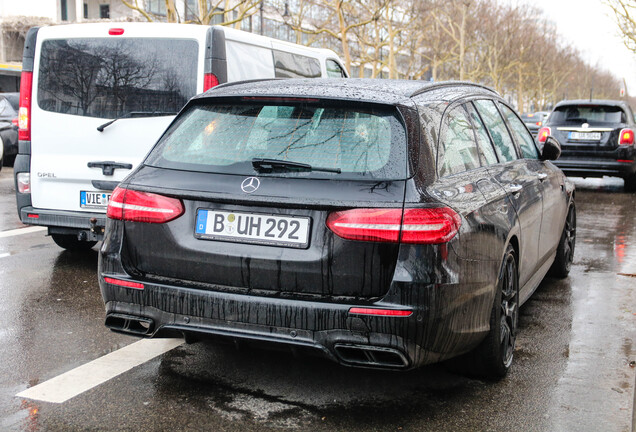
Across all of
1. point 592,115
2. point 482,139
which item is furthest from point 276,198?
point 592,115

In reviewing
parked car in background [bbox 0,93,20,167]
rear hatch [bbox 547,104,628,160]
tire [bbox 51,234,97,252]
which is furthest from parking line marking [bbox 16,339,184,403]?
parked car in background [bbox 0,93,20,167]

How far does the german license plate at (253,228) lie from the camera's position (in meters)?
3.55

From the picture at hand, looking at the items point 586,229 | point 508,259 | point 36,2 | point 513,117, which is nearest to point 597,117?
point 586,229

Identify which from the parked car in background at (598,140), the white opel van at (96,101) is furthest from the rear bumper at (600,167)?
the white opel van at (96,101)

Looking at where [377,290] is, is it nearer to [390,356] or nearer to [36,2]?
[390,356]

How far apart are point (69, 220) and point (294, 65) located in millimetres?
3192

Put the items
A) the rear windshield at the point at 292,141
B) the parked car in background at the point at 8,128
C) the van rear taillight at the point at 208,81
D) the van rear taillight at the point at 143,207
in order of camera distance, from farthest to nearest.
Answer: the parked car in background at the point at 8,128
the van rear taillight at the point at 208,81
the van rear taillight at the point at 143,207
the rear windshield at the point at 292,141

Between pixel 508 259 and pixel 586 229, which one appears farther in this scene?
pixel 586 229

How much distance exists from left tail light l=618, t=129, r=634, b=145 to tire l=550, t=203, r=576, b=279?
8.47 metres

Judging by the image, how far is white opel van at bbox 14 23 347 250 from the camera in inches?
266

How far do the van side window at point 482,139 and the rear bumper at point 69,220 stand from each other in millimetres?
3369

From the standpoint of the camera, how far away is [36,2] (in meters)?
57.6

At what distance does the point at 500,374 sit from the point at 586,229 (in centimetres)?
640

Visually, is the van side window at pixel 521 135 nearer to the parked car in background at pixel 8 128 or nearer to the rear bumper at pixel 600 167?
the rear bumper at pixel 600 167
